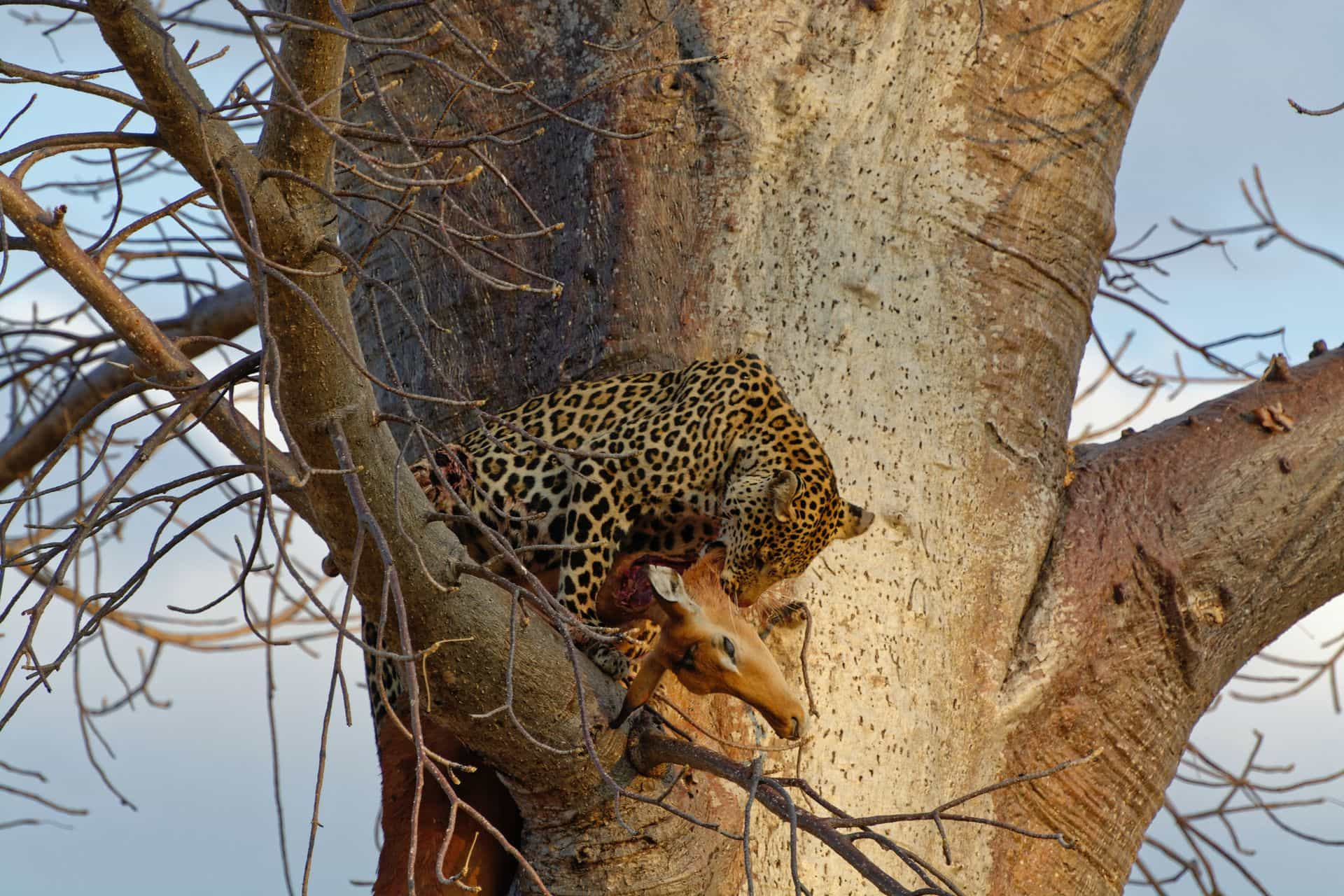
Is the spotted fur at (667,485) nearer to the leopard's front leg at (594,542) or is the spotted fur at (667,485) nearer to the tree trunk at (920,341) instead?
the leopard's front leg at (594,542)

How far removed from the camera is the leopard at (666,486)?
3.13 m

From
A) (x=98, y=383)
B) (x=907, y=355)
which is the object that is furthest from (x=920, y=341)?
(x=98, y=383)

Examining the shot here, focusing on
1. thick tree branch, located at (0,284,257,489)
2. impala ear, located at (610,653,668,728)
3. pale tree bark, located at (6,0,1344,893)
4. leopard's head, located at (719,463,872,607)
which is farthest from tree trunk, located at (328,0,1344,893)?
thick tree branch, located at (0,284,257,489)

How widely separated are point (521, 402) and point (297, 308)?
1.26 metres

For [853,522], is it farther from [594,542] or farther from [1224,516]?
[1224,516]

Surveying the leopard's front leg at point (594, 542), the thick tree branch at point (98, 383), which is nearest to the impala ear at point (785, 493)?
the leopard's front leg at point (594, 542)

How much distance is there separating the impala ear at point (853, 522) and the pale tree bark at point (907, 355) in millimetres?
86

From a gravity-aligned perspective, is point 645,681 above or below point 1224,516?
below

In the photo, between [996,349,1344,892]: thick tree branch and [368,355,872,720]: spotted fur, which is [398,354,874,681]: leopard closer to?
[368,355,872,720]: spotted fur

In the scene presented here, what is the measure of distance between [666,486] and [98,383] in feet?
11.2

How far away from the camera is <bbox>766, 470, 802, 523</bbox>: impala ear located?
→ 10.2ft

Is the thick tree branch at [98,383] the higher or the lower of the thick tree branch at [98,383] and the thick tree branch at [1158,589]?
the higher

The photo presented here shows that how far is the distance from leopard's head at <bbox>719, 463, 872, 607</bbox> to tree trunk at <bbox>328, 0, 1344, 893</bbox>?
0.17m

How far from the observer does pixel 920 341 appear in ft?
12.0
